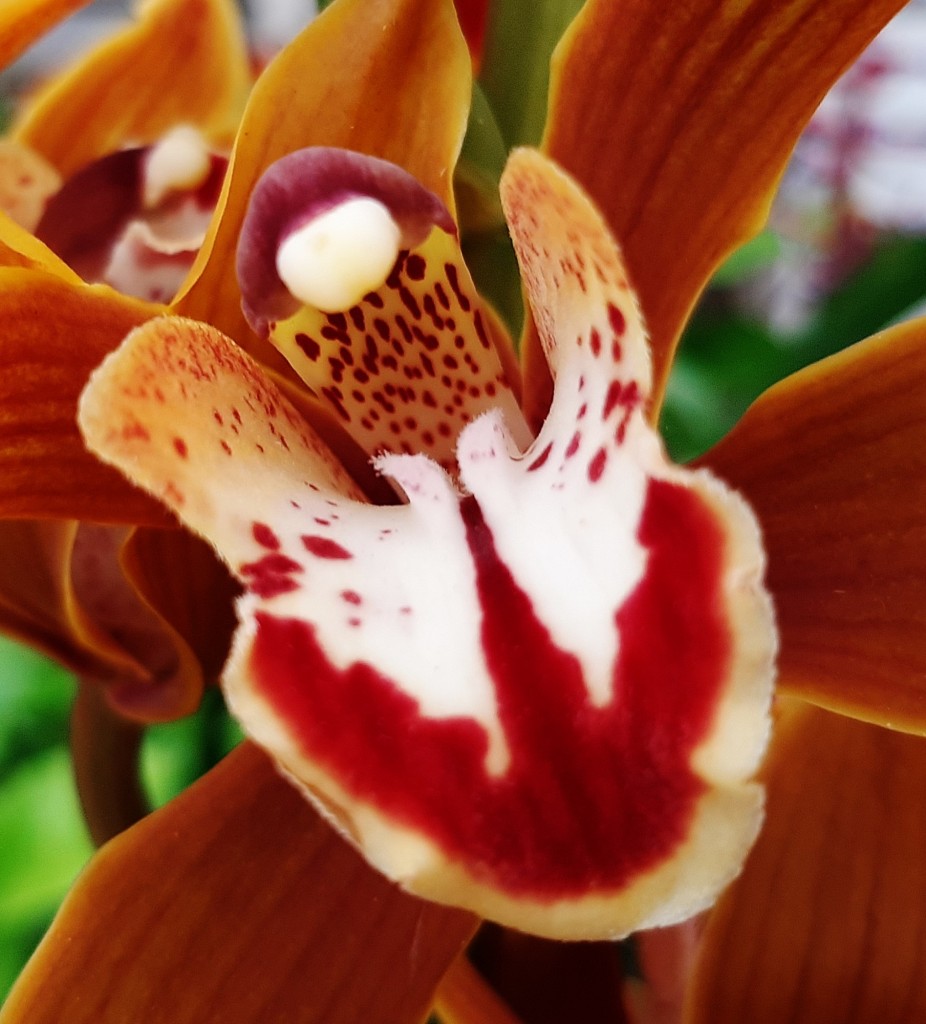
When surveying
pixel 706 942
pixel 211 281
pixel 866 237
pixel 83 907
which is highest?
pixel 211 281

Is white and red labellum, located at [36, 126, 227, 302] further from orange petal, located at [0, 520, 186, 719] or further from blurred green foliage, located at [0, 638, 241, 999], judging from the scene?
blurred green foliage, located at [0, 638, 241, 999]

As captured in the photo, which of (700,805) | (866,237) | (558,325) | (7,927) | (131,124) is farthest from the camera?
(866,237)

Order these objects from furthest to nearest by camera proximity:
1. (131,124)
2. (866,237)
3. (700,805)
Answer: (866,237) < (131,124) < (700,805)

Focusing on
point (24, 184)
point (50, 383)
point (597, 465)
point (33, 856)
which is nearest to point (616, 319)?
point (597, 465)

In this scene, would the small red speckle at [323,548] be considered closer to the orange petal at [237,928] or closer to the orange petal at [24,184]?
the orange petal at [237,928]

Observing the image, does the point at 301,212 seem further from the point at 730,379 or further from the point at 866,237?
the point at 866,237

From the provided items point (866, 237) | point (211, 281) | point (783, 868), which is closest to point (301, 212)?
point (211, 281)

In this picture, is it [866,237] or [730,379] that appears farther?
[866,237]

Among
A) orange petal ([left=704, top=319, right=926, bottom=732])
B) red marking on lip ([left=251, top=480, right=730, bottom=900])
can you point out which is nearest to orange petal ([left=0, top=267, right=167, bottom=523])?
red marking on lip ([left=251, top=480, right=730, bottom=900])

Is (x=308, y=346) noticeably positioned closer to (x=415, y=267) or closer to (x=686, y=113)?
(x=415, y=267)
